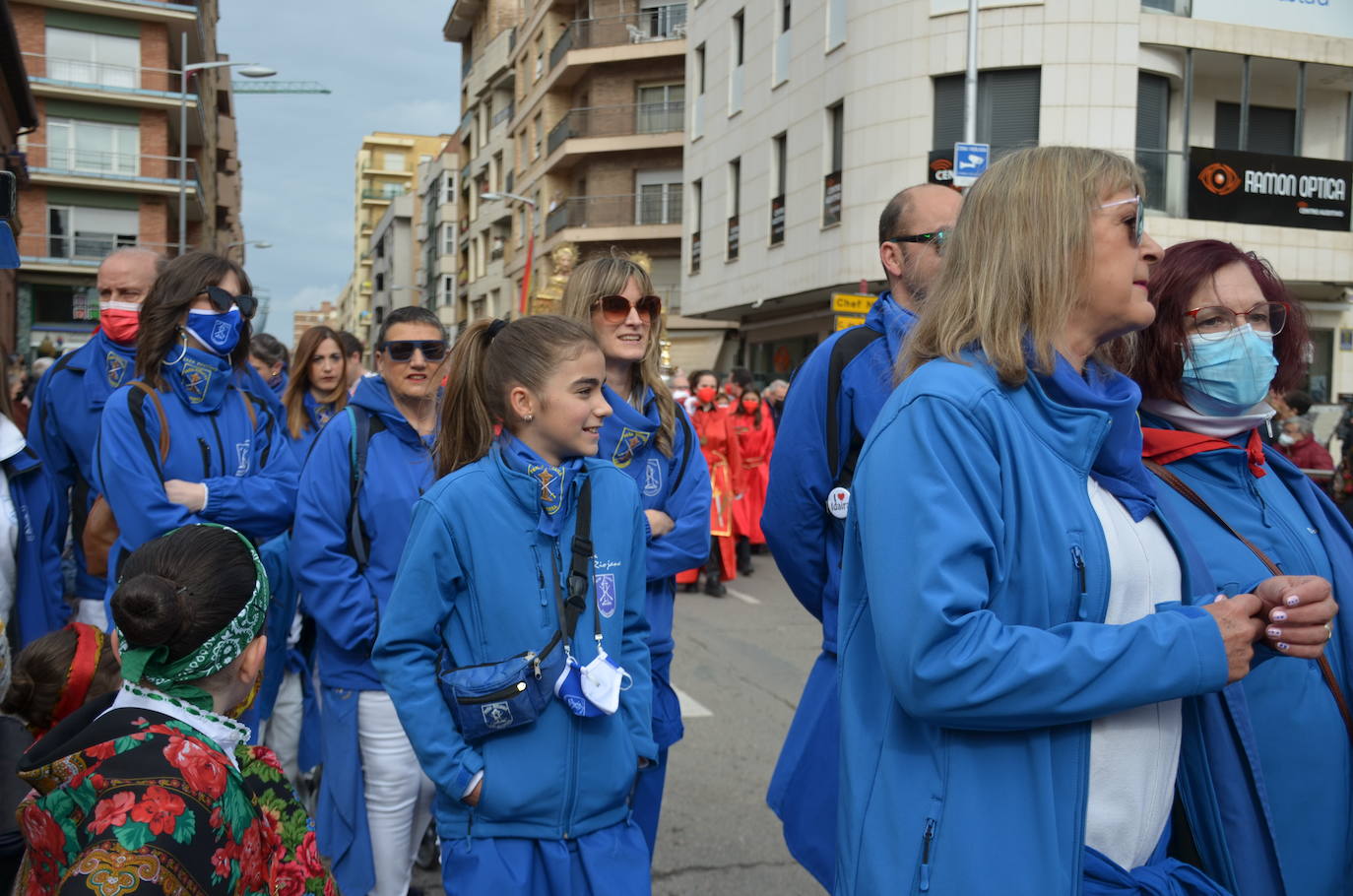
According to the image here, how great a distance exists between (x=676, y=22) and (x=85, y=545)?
1584 inches

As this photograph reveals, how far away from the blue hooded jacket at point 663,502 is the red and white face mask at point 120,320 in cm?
220

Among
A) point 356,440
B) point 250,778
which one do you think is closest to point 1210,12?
point 356,440

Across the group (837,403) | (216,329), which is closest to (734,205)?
(216,329)

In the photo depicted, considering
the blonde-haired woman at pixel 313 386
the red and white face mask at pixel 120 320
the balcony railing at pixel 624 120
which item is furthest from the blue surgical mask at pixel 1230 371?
the balcony railing at pixel 624 120

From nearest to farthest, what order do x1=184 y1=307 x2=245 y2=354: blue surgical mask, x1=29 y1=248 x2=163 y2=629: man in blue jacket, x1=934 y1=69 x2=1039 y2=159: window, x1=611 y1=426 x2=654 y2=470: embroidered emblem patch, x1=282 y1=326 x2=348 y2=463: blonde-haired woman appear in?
x1=611 y1=426 x2=654 y2=470: embroidered emblem patch < x1=184 y1=307 x2=245 y2=354: blue surgical mask < x1=29 y1=248 x2=163 y2=629: man in blue jacket < x1=282 y1=326 x2=348 y2=463: blonde-haired woman < x1=934 y1=69 x2=1039 y2=159: window

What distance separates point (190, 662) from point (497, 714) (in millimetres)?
818

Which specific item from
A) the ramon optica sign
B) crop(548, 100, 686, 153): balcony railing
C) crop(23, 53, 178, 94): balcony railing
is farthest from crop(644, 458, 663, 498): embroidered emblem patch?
crop(23, 53, 178, 94): balcony railing

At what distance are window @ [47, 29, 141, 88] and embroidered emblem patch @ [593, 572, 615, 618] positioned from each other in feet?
162

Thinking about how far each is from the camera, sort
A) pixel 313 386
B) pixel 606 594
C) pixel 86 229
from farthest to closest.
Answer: pixel 86 229 < pixel 313 386 < pixel 606 594

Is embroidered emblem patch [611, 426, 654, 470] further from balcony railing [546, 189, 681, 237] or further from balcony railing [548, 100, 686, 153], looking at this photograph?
balcony railing [548, 100, 686, 153]

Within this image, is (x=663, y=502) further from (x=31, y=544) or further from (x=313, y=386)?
(x=313, y=386)

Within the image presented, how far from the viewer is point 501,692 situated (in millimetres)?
2732

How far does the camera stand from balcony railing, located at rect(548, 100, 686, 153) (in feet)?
135

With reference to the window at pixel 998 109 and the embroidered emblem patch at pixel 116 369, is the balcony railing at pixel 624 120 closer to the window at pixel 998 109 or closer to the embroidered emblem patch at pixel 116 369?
the window at pixel 998 109
